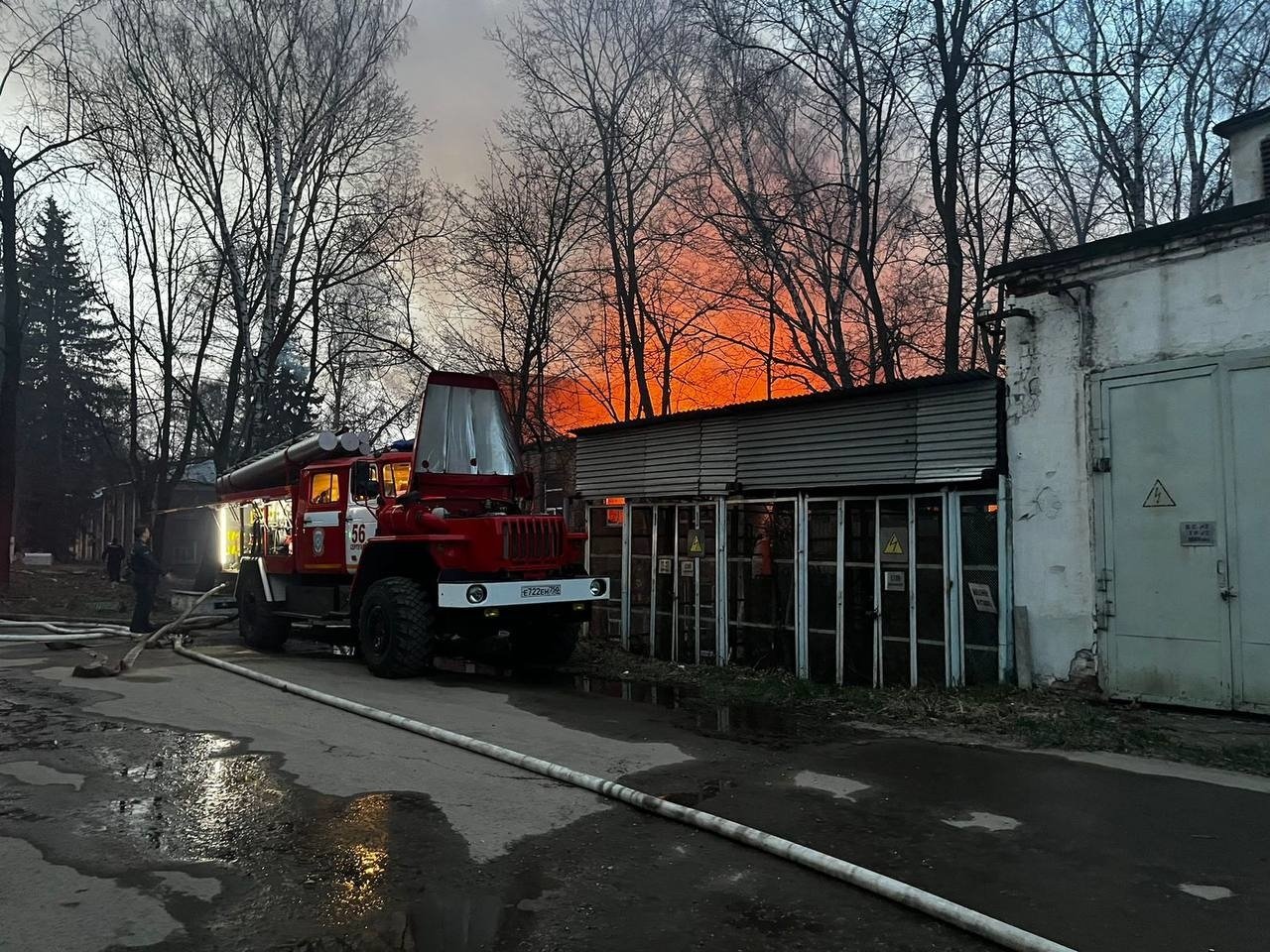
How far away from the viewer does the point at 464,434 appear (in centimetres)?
1130

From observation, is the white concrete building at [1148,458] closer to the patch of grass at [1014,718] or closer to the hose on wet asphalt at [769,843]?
the patch of grass at [1014,718]

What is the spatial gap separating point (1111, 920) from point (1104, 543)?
17.8 ft

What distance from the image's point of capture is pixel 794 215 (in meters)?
16.6

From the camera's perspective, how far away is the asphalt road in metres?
3.64

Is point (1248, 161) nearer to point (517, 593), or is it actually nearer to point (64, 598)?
point (517, 593)

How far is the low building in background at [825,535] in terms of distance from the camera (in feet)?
30.2

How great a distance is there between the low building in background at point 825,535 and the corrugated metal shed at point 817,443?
0.02 meters

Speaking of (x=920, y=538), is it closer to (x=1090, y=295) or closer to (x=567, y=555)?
(x=1090, y=295)

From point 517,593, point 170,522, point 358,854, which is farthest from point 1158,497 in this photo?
point 170,522

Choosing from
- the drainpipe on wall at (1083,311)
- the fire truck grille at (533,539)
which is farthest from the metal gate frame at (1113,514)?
the fire truck grille at (533,539)

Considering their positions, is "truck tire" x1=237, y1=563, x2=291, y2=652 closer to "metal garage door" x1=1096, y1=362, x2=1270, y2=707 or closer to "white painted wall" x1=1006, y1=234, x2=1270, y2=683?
"white painted wall" x1=1006, y1=234, x2=1270, y2=683

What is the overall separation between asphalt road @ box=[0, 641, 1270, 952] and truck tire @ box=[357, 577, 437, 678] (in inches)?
86.5

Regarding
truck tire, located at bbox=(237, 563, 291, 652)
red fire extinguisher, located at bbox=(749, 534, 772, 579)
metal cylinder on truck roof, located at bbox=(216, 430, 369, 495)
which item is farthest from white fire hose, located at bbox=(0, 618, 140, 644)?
red fire extinguisher, located at bbox=(749, 534, 772, 579)

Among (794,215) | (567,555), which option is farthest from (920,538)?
(794,215)
